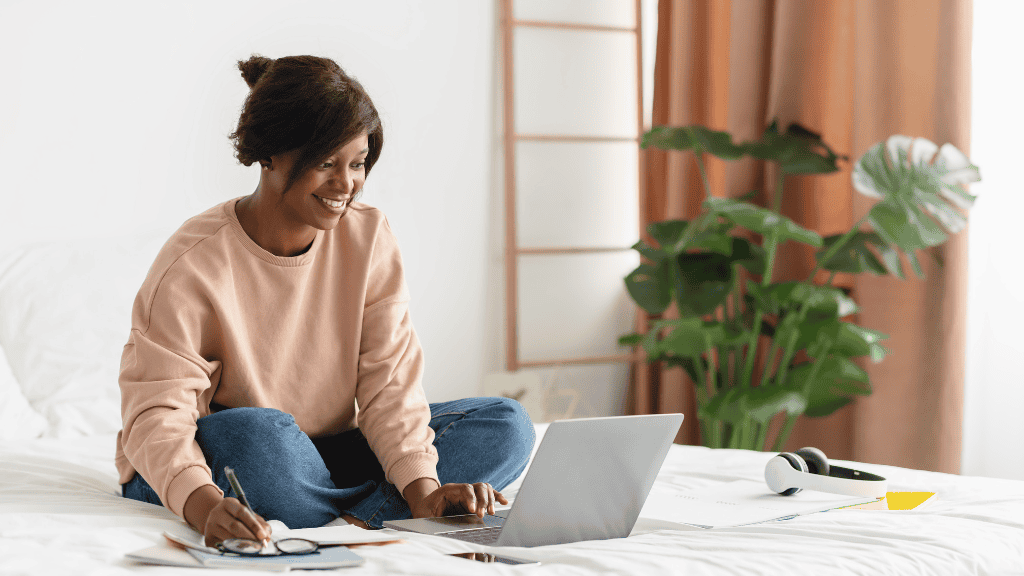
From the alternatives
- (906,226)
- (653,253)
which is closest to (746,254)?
(653,253)

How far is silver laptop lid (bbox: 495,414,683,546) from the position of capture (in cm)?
102

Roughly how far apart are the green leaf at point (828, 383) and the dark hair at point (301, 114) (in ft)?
5.08

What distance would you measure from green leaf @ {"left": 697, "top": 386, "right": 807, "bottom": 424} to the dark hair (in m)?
1.40

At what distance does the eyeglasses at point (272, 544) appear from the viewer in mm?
937

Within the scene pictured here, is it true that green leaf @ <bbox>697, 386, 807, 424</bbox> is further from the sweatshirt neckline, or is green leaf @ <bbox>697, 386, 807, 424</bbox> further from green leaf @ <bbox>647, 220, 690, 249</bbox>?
the sweatshirt neckline

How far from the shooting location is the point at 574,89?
10.9 feet

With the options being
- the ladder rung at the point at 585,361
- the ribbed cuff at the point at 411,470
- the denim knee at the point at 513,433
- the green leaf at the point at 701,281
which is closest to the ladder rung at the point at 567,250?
the ladder rung at the point at 585,361

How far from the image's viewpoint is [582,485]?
1.07m

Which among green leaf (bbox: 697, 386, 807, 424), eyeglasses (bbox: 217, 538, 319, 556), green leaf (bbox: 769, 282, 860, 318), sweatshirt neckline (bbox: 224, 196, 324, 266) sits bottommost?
green leaf (bbox: 697, 386, 807, 424)

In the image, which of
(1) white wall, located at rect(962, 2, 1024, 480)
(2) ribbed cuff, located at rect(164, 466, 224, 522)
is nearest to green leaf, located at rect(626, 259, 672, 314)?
(1) white wall, located at rect(962, 2, 1024, 480)

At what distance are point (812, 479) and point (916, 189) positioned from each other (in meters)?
1.16

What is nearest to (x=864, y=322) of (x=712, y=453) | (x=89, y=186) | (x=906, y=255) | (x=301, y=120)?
(x=906, y=255)

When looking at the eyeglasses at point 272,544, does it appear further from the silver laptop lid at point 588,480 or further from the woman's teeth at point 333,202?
the woman's teeth at point 333,202

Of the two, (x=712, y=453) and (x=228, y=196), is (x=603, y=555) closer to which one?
(x=712, y=453)
